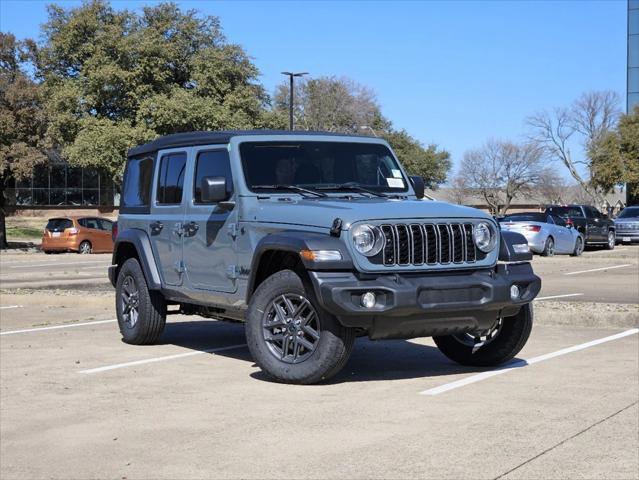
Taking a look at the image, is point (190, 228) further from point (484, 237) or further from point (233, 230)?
point (484, 237)

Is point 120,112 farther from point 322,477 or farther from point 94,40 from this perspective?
point 322,477

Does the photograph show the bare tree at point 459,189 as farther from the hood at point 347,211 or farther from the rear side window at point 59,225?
the hood at point 347,211

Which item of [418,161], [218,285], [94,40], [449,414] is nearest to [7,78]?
[94,40]

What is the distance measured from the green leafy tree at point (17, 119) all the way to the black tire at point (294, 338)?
30.3 m

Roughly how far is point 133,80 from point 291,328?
38.2 meters

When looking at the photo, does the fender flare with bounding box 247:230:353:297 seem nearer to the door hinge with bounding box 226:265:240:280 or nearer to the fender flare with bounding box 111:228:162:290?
the door hinge with bounding box 226:265:240:280

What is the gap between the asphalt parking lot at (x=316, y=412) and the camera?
5266 millimetres

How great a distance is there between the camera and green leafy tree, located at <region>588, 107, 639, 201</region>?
57.1 metres

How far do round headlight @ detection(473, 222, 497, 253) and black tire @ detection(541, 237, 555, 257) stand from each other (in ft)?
71.1

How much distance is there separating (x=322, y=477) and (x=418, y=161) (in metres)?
85.7

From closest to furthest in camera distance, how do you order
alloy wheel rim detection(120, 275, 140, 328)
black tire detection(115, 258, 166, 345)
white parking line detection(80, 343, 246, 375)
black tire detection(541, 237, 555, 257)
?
white parking line detection(80, 343, 246, 375) < black tire detection(115, 258, 166, 345) < alloy wheel rim detection(120, 275, 140, 328) < black tire detection(541, 237, 555, 257)

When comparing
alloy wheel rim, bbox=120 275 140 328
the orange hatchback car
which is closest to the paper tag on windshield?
alloy wheel rim, bbox=120 275 140 328

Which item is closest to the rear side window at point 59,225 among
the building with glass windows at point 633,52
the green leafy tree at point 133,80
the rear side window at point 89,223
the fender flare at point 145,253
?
the rear side window at point 89,223

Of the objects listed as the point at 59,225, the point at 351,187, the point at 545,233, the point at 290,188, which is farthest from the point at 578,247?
the point at 290,188
